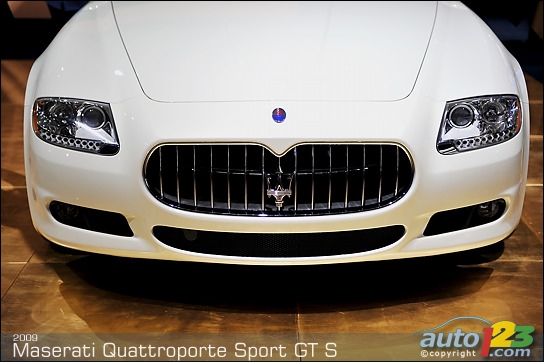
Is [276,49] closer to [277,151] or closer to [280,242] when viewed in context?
[277,151]

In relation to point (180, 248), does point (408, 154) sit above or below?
above

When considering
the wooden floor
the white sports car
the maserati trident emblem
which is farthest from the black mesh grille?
the wooden floor

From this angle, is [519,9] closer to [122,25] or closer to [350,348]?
[122,25]

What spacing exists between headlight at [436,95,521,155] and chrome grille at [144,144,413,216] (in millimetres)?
161

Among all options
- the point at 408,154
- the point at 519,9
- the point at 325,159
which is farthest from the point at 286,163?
the point at 519,9

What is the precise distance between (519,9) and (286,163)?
13.7ft

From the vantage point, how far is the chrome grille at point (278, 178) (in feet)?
8.58

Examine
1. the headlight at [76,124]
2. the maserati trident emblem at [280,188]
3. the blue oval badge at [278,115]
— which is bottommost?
the maserati trident emblem at [280,188]

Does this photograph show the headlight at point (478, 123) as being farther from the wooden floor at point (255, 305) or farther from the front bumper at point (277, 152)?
the wooden floor at point (255, 305)

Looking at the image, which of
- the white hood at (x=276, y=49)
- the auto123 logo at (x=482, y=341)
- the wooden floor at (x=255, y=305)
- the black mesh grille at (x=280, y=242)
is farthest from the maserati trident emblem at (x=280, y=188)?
the auto123 logo at (x=482, y=341)

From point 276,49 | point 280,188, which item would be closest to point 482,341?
point 280,188

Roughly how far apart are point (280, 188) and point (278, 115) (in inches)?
8.7

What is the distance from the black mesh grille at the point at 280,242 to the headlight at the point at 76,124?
32 centimetres

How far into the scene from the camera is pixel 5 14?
533cm
